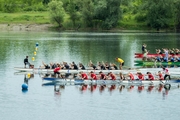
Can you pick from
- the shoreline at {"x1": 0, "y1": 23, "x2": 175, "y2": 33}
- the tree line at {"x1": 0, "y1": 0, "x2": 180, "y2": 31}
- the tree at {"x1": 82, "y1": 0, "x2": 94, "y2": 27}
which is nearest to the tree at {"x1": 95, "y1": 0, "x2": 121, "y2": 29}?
the tree line at {"x1": 0, "y1": 0, "x2": 180, "y2": 31}

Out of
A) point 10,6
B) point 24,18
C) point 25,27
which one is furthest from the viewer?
point 10,6

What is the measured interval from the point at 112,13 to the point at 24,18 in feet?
73.7

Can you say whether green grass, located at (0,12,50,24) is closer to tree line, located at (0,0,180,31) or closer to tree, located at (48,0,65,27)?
tree, located at (48,0,65,27)

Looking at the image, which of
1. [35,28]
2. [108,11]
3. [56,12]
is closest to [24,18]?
[35,28]

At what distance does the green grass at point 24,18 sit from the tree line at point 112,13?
3.60 meters

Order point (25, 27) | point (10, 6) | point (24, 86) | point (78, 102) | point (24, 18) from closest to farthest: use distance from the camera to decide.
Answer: point (78, 102), point (24, 86), point (25, 27), point (24, 18), point (10, 6)

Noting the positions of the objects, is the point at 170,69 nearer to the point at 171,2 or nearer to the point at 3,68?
→ the point at 3,68

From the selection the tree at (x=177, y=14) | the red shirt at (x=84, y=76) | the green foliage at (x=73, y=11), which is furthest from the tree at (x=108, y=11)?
the red shirt at (x=84, y=76)

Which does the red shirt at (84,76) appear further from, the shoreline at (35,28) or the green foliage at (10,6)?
the green foliage at (10,6)

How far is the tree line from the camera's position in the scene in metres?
117

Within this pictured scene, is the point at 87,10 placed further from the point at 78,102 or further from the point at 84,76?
the point at 78,102

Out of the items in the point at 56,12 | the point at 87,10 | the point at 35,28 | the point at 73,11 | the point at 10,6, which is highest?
the point at 10,6

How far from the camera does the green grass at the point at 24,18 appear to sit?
396ft

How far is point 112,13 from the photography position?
4668 inches
